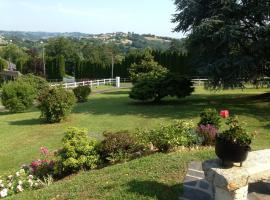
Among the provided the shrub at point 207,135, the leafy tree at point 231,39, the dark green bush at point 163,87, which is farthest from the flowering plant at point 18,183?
the dark green bush at point 163,87

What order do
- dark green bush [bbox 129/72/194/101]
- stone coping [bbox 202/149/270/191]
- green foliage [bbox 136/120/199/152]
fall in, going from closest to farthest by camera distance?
1. stone coping [bbox 202/149/270/191]
2. green foliage [bbox 136/120/199/152]
3. dark green bush [bbox 129/72/194/101]

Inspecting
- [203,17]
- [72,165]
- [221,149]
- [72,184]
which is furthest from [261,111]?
[221,149]

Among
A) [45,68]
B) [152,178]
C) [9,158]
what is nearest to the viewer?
[152,178]

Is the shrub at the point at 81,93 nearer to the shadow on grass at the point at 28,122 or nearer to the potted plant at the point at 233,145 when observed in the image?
the shadow on grass at the point at 28,122

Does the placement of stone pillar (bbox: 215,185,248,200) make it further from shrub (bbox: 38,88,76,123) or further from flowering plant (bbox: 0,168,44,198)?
shrub (bbox: 38,88,76,123)

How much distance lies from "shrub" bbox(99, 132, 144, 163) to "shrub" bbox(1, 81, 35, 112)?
715 inches

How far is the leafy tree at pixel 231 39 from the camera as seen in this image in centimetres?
2089

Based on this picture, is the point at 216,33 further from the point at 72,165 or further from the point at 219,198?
the point at 219,198

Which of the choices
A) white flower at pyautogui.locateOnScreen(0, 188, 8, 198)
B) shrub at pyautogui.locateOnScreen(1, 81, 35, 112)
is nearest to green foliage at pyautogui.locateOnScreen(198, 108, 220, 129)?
white flower at pyautogui.locateOnScreen(0, 188, 8, 198)

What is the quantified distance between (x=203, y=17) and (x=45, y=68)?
5183 cm

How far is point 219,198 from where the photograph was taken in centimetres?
485

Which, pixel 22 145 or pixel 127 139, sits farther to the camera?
pixel 22 145

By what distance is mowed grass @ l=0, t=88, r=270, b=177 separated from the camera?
45.7 feet

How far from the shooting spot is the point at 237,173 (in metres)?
4.72
